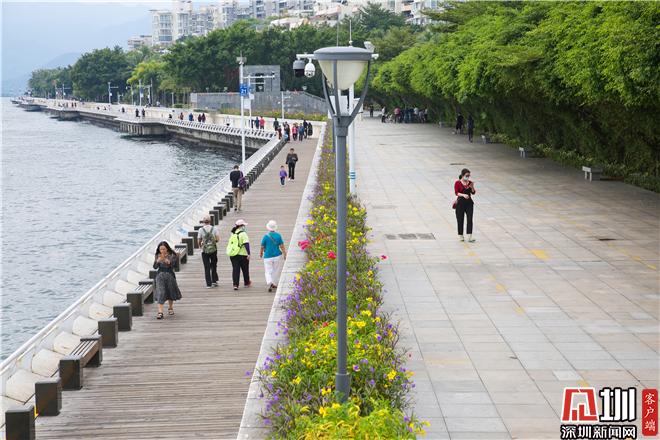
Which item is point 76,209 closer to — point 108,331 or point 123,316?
point 123,316

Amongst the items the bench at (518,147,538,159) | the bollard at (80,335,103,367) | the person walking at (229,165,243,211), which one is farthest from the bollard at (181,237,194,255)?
the bench at (518,147,538,159)

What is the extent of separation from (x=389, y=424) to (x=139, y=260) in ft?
47.4

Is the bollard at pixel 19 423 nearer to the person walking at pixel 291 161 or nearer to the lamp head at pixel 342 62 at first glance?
the lamp head at pixel 342 62

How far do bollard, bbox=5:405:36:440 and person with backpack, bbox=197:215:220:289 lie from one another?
22.8 feet

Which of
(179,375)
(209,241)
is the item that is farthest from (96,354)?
(209,241)

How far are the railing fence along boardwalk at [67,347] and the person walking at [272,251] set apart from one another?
204 cm

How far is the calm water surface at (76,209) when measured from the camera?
2939 cm

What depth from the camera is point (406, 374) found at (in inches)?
332

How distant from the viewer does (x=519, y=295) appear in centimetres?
1398

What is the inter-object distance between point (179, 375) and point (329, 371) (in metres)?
3.39

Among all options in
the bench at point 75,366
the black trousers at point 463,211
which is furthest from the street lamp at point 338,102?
the black trousers at point 463,211

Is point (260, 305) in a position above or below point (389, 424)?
below

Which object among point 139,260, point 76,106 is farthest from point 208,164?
point 76,106

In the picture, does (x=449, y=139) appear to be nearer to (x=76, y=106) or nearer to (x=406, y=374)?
(x=406, y=374)
